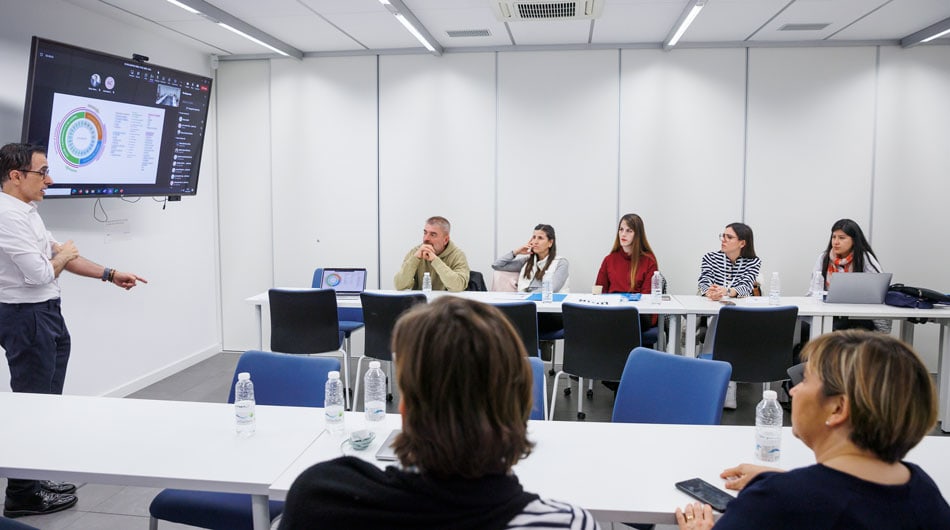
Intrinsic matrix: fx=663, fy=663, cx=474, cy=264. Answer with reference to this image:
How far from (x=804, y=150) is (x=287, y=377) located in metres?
5.21

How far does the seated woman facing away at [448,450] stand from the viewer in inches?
41.3

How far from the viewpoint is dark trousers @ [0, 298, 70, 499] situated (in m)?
3.20

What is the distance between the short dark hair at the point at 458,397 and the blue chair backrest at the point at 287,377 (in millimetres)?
1577

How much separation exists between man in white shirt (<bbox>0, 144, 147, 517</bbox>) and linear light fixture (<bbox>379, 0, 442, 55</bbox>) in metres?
2.45

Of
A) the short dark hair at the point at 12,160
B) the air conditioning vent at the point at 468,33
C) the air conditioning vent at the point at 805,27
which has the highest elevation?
the air conditioning vent at the point at 468,33

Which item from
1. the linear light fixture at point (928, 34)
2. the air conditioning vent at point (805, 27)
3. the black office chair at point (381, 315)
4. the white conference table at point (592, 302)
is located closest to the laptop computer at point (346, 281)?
the white conference table at point (592, 302)

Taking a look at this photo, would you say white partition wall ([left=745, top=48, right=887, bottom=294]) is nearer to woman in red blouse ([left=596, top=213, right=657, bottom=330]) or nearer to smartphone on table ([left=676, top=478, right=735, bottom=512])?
woman in red blouse ([left=596, top=213, right=657, bottom=330])

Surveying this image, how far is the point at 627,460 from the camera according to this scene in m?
2.00

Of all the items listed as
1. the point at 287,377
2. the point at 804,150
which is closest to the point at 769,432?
the point at 287,377

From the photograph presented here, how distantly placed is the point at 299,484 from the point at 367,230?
5.43 meters

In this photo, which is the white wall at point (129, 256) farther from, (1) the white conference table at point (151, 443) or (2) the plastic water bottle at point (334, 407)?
(2) the plastic water bottle at point (334, 407)

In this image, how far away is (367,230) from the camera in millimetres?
6477

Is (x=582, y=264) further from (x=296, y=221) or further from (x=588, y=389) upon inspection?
(x=296, y=221)

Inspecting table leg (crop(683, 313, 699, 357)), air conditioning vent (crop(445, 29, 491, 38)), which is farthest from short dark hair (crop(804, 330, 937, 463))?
air conditioning vent (crop(445, 29, 491, 38))
